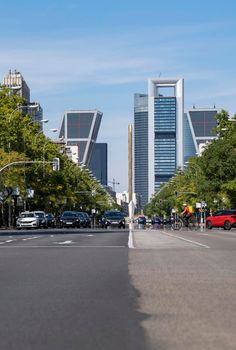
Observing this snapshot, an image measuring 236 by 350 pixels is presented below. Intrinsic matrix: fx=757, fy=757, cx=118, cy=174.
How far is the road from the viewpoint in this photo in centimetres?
793

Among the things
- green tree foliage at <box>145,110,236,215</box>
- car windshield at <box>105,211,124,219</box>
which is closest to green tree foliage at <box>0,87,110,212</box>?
car windshield at <box>105,211,124,219</box>

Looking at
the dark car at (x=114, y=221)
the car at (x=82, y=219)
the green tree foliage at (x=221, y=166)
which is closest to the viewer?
the green tree foliage at (x=221, y=166)

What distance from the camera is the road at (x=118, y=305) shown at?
7933 mm

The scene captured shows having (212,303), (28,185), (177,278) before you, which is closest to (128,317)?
(212,303)

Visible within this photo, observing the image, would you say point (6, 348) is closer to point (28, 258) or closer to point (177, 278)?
point (177, 278)

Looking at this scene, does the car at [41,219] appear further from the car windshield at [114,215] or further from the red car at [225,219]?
the red car at [225,219]

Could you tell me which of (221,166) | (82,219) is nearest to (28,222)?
(82,219)

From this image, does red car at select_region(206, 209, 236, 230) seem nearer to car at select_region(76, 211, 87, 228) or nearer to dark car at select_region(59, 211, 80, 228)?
dark car at select_region(59, 211, 80, 228)

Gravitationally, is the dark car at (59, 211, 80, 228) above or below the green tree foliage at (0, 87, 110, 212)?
below

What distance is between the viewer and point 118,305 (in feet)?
34.7

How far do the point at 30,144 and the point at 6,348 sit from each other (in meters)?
76.1

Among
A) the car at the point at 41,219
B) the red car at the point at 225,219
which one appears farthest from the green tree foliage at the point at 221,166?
the car at the point at 41,219

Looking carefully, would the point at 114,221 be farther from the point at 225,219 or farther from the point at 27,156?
the point at 225,219

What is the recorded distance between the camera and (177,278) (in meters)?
14.3
